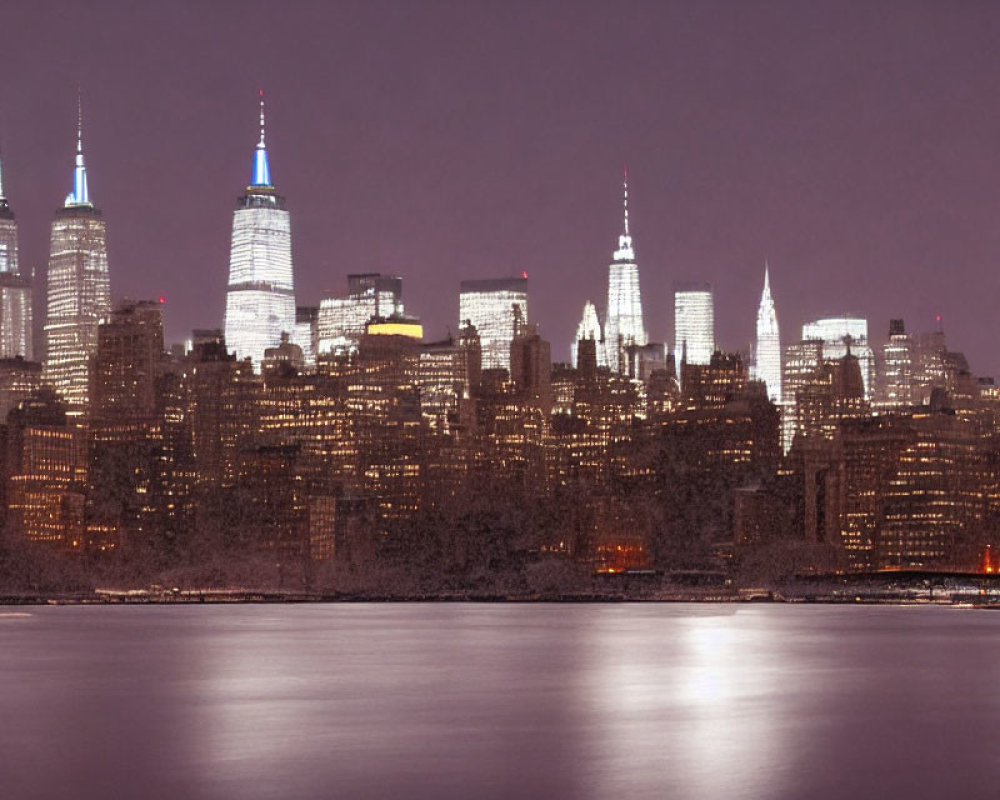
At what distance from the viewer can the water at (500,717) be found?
126ft

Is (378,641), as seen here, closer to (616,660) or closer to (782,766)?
(616,660)

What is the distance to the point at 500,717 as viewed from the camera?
52.0 m

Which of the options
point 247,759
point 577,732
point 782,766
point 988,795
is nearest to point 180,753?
point 247,759

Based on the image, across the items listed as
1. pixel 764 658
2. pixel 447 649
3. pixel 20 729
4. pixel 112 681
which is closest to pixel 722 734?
pixel 20 729

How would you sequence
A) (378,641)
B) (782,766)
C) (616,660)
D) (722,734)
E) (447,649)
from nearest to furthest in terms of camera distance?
(782,766) < (722,734) < (616,660) < (447,649) < (378,641)

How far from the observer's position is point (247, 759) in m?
41.6

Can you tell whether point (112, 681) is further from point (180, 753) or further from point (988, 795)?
point (988, 795)

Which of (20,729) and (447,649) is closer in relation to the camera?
(20,729)

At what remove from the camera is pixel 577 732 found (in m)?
47.7

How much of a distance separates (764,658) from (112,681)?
28.2 m

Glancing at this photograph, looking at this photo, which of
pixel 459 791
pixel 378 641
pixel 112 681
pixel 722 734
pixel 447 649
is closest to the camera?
pixel 459 791

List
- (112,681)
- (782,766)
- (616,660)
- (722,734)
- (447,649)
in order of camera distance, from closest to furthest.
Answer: (782,766), (722,734), (112,681), (616,660), (447,649)

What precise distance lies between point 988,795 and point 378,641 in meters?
62.6

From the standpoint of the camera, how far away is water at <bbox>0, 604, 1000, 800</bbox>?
38469mm
